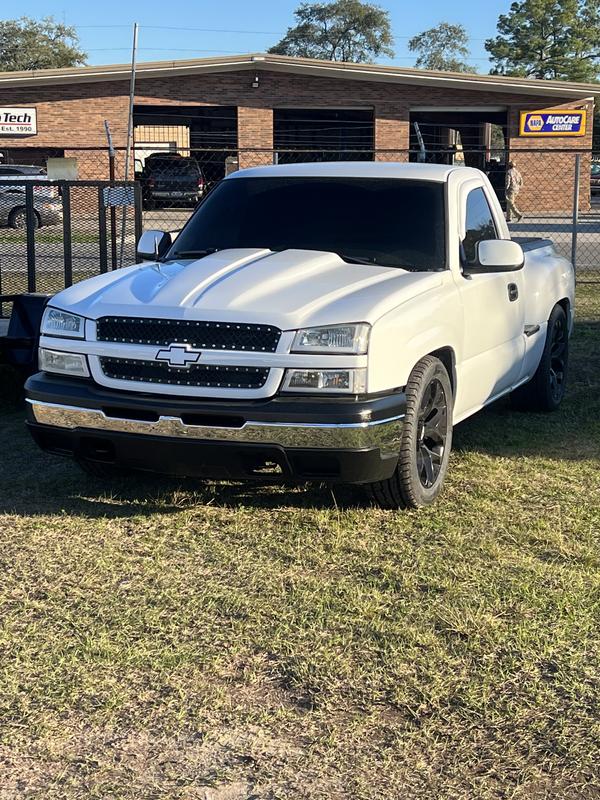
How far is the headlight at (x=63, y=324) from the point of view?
4.71 meters

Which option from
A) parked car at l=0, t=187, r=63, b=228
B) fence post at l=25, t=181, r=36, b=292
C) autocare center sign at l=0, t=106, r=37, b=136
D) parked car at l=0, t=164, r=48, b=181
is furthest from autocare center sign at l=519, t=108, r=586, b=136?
fence post at l=25, t=181, r=36, b=292

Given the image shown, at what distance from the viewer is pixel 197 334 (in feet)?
14.5

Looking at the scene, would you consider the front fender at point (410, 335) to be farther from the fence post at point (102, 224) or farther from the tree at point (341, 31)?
the tree at point (341, 31)

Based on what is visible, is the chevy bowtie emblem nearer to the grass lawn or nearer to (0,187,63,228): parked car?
the grass lawn

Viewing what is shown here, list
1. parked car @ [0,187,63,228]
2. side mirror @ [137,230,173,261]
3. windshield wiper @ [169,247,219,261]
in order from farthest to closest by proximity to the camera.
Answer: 1. parked car @ [0,187,63,228]
2. side mirror @ [137,230,173,261]
3. windshield wiper @ [169,247,219,261]

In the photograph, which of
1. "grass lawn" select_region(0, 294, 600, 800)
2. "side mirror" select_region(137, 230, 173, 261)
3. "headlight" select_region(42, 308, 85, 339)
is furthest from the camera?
"side mirror" select_region(137, 230, 173, 261)

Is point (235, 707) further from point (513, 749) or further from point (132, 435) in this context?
point (132, 435)

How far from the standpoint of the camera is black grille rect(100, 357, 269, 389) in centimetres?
436

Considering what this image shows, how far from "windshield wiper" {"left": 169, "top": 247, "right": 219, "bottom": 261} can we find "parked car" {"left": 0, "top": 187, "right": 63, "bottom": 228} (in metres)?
8.20

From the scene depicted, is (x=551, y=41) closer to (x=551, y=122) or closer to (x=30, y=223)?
(x=551, y=122)

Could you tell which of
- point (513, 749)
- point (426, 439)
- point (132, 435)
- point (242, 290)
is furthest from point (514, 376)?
point (513, 749)

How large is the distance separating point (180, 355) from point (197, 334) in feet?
0.40

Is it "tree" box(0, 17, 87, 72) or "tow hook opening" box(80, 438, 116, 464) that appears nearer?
"tow hook opening" box(80, 438, 116, 464)

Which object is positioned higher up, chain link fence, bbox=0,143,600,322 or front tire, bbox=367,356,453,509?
chain link fence, bbox=0,143,600,322
